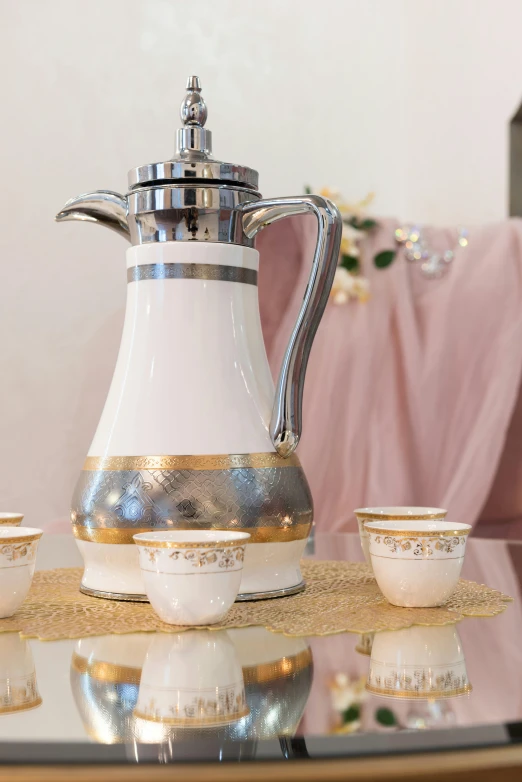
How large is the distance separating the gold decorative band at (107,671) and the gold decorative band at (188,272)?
0.27 metres

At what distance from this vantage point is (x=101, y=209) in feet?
2.18

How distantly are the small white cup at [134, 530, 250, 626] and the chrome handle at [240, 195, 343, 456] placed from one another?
11cm

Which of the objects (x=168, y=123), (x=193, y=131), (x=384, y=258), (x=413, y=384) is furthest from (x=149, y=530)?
(x=168, y=123)

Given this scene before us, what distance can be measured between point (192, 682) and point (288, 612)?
0.15 meters

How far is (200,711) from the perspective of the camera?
0.34 m

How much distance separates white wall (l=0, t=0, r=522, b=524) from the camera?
2045 millimetres

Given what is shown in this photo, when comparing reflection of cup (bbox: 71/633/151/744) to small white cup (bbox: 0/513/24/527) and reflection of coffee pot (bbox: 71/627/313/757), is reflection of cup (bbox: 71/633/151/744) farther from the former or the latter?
small white cup (bbox: 0/513/24/527)

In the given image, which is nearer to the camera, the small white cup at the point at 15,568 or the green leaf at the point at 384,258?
Result: the small white cup at the point at 15,568

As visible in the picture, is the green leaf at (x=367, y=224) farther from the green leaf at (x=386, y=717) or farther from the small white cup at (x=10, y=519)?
the green leaf at (x=386, y=717)

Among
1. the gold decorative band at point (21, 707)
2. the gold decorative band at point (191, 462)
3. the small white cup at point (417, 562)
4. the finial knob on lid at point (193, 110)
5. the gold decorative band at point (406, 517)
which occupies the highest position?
the finial knob on lid at point (193, 110)

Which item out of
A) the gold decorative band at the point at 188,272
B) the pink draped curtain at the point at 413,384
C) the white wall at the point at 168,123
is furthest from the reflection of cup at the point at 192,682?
the white wall at the point at 168,123

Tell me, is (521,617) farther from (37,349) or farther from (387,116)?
(387,116)

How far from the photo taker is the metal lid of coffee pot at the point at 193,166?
60cm

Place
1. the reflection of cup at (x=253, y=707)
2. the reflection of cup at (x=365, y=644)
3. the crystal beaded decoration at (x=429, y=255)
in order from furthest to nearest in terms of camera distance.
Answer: the crystal beaded decoration at (x=429, y=255) < the reflection of cup at (x=365, y=644) < the reflection of cup at (x=253, y=707)
